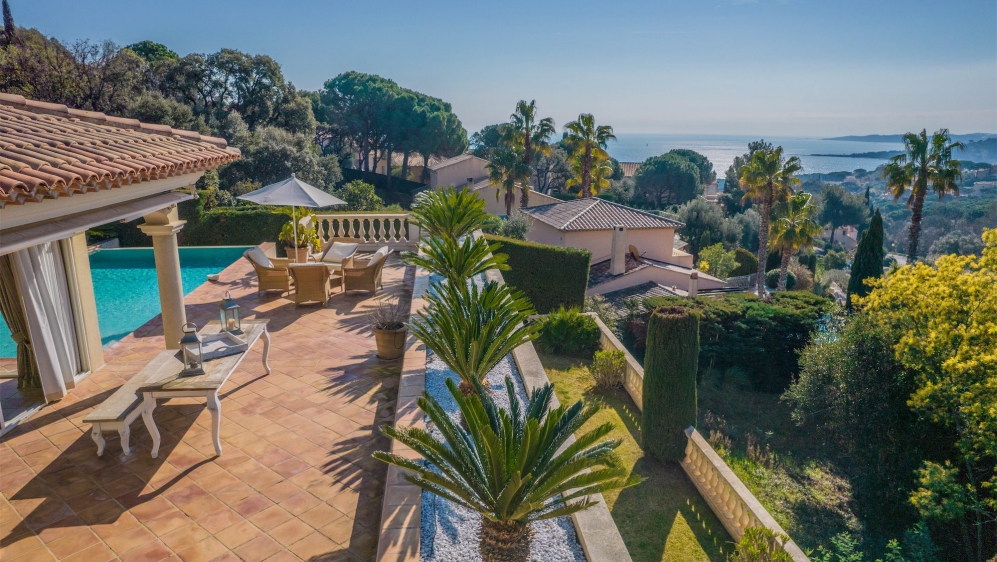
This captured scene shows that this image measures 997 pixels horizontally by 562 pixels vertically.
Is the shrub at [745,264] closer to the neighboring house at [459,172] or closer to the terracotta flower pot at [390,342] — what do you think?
the neighboring house at [459,172]

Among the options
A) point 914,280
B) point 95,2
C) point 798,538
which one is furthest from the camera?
point 95,2

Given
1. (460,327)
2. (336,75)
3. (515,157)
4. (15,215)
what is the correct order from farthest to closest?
(336,75)
(515,157)
(460,327)
(15,215)

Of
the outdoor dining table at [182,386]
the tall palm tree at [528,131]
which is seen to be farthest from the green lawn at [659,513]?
the tall palm tree at [528,131]

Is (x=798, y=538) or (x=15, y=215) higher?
(x=15, y=215)

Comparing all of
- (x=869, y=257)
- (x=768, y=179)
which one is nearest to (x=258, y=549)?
(x=869, y=257)

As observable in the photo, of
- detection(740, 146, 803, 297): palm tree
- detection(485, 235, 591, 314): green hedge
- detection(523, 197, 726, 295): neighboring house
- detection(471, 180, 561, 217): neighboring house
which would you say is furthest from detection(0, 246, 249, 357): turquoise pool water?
detection(471, 180, 561, 217): neighboring house

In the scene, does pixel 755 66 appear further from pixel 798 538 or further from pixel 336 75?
pixel 798 538

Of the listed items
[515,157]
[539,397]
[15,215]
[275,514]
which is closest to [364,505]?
[275,514]

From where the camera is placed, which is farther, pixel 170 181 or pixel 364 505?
pixel 170 181
